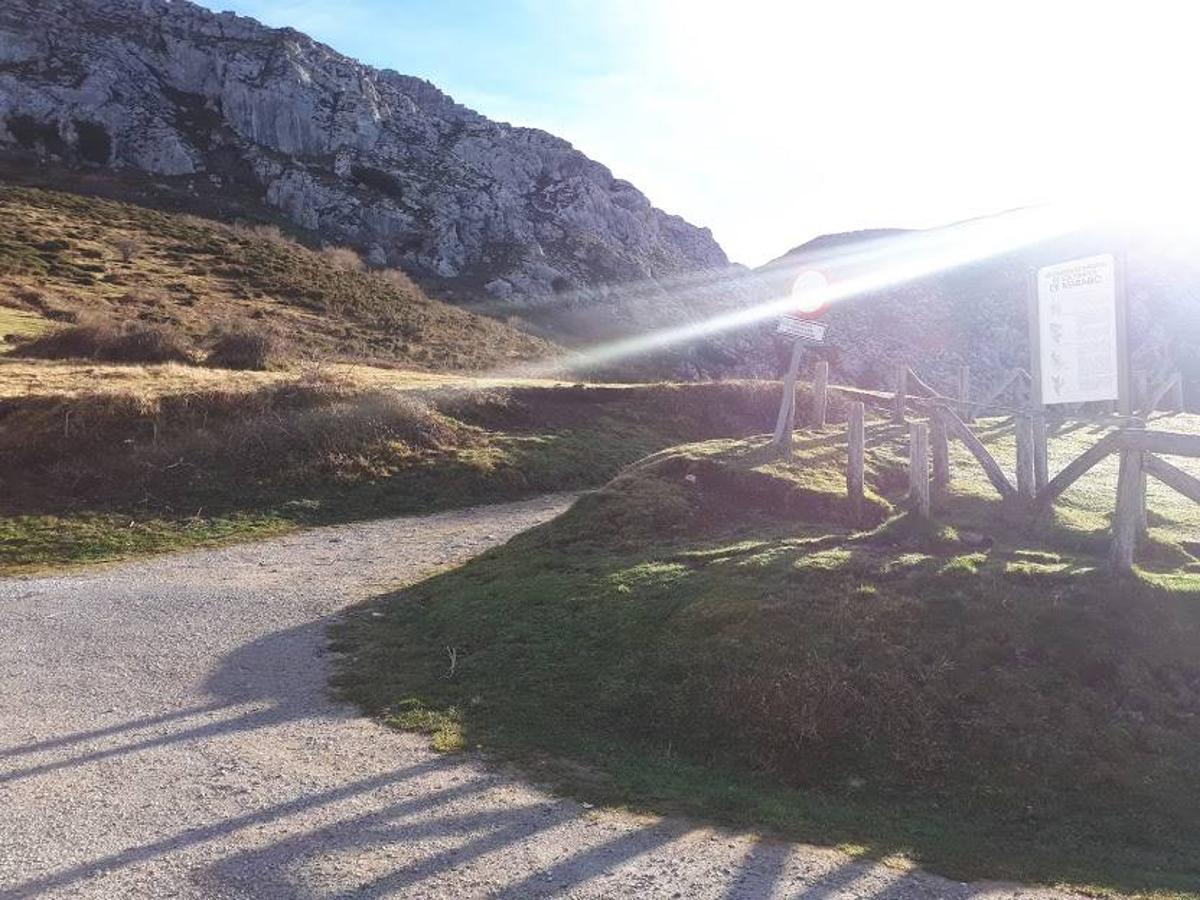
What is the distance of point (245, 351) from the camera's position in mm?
34719

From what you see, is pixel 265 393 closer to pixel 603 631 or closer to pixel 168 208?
pixel 603 631

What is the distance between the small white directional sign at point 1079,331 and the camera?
1072 cm

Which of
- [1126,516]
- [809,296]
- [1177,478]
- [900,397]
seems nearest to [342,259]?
[900,397]

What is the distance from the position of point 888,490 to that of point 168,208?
90.6 m

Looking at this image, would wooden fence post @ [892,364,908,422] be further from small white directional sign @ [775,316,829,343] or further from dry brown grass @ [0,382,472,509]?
dry brown grass @ [0,382,472,509]

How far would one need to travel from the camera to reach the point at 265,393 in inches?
1002

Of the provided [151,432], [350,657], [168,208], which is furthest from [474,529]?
[168,208]

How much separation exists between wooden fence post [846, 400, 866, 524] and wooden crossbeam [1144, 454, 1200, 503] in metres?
4.62

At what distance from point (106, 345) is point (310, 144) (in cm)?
8933

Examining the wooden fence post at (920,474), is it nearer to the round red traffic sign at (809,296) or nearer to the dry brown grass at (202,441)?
the round red traffic sign at (809,296)

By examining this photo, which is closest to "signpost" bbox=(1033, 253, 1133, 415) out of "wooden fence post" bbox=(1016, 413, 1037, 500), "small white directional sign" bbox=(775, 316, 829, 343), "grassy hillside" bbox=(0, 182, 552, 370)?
"wooden fence post" bbox=(1016, 413, 1037, 500)

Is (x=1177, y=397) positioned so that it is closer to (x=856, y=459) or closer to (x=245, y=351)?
(x=856, y=459)

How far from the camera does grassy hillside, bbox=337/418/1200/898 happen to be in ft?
22.1

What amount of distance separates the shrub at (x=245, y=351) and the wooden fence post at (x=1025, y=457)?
29.2 metres
